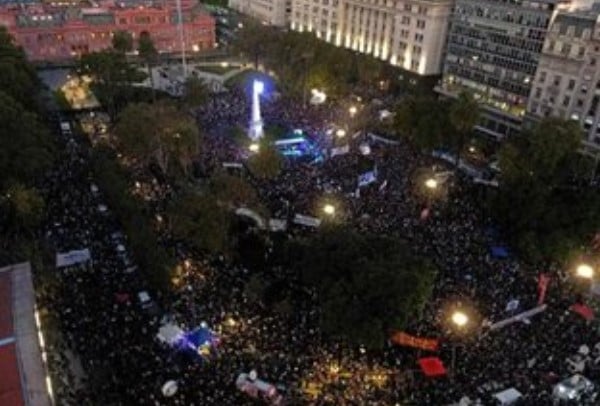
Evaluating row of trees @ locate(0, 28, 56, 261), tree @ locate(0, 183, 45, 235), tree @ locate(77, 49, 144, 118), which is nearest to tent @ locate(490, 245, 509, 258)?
row of trees @ locate(0, 28, 56, 261)

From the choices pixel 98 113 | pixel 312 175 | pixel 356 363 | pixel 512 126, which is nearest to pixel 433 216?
pixel 312 175

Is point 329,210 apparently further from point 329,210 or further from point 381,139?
point 381,139

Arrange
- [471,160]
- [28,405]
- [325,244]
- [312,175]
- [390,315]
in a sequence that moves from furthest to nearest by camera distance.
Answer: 1. [471,160]
2. [312,175]
3. [325,244]
4. [390,315]
5. [28,405]

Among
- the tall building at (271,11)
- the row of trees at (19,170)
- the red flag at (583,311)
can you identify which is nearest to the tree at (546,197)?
the red flag at (583,311)

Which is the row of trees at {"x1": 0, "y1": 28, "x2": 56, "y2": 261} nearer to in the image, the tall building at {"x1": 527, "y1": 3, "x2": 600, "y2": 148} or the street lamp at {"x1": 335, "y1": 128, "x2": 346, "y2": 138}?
the street lamp at {"x1": 335, "y1": 128, "x2": 346, "y2": 138}

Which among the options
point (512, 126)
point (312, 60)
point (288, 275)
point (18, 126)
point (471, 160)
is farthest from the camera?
point (312, 60)

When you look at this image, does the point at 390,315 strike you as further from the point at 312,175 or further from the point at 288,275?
the point at 312,175

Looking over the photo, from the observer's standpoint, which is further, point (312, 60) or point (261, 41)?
point (261, 41)
